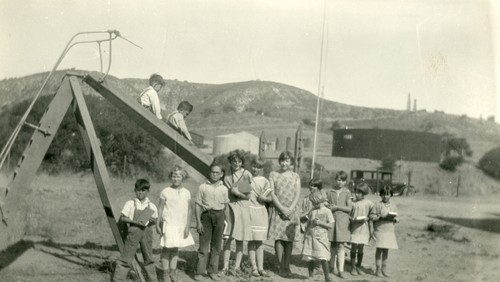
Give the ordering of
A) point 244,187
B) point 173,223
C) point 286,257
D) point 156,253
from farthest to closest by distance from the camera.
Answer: point 156,253 < point 286,257 < point 244,187 < point 173,223

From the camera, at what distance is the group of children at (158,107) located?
22.9ft

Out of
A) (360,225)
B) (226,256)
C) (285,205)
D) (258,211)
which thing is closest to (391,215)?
(360,225)

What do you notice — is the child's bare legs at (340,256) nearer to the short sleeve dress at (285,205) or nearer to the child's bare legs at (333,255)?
the child's bare legs at (333,255)

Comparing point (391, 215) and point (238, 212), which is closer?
point (238, 212)

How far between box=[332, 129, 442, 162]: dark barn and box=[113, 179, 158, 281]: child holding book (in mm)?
41805

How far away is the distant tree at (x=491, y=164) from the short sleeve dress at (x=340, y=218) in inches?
1537

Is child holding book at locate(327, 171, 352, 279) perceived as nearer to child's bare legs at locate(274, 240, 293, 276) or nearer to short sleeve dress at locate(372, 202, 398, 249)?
short sleeve dress at locate(372, 202, 398, 249)

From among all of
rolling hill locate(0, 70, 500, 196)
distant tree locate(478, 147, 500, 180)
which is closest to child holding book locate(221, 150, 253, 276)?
rolling hill locate(0, 70, 500, 196)

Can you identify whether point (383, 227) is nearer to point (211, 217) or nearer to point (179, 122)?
point (211, 217)

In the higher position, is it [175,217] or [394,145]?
[394,145]

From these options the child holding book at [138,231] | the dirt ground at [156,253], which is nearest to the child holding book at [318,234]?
the dirt ground at [156,253]

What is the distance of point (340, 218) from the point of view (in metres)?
7.42

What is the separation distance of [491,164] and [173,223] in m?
44.2

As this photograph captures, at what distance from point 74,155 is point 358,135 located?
90.7 feet
